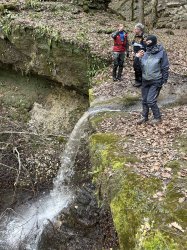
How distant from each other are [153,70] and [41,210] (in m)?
6.25

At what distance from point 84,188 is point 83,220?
1.12 metres

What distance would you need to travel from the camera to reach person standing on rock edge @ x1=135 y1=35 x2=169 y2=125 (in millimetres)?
8078

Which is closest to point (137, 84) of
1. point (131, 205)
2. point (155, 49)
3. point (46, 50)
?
A: point (155, 49)

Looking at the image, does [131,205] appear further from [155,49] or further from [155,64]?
[155,49]

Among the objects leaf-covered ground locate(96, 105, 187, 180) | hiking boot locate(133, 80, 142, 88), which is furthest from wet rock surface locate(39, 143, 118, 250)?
hiking boot locate(133, 80, 142, 88)

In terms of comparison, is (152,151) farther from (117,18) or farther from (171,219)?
(117,18)

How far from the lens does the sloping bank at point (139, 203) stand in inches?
199

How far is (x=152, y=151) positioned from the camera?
745cm

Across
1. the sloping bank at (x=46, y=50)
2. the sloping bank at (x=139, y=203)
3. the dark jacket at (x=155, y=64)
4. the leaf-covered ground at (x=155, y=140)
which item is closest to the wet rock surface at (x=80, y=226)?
the sloping bank at (x=139, y=203)

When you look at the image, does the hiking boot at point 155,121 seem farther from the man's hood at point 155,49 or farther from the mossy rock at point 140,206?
the man's hood at point 155,49

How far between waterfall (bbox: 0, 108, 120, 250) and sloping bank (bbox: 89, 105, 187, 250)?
3.39m

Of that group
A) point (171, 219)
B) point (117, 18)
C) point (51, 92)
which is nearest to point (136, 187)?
point (171, 219)

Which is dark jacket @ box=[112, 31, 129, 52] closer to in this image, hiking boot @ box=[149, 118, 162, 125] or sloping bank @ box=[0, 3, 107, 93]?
sloping bank @ box=[0, 3, 107, 93]

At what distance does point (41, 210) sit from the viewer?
37.2 feet
